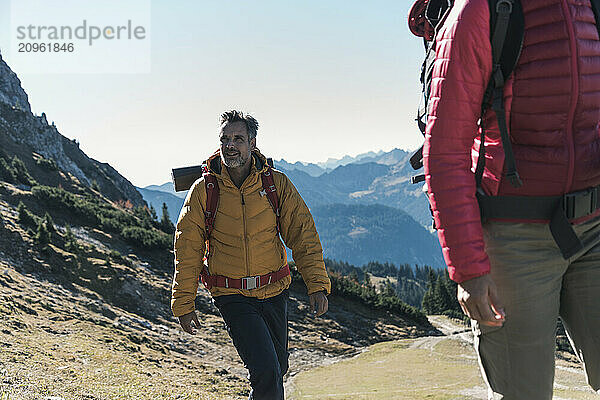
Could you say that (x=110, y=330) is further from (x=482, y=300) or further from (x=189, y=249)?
(x=482, y=300)

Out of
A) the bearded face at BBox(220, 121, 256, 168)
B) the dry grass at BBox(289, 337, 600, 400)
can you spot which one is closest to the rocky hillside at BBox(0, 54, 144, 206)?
the dry grass at BBox(289, 337, 600, 400)

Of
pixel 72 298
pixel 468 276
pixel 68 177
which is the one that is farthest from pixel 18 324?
pixel 68 177

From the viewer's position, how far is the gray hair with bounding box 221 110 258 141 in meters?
5.25

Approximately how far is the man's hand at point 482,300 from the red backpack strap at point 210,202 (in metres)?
3.03

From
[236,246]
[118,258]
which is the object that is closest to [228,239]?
[236,246]

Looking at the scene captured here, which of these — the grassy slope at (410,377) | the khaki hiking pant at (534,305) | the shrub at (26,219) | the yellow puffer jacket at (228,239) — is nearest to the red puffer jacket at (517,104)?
the khaki hiking pant at (534,305)

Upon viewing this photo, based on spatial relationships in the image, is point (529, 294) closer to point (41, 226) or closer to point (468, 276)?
point (468, 276)

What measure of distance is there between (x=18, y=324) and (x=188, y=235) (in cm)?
984

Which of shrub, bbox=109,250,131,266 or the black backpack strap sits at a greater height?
the black backpack strap

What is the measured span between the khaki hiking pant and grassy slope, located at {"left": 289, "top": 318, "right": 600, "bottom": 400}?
7.61 metres

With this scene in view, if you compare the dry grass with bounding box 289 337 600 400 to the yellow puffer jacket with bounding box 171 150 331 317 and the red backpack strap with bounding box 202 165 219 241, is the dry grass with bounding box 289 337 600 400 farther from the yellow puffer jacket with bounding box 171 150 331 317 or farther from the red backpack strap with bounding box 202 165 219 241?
the red backpack strap with bounding box 202 165 219 241

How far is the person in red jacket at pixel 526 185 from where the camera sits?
235cm

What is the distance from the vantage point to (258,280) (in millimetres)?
5000

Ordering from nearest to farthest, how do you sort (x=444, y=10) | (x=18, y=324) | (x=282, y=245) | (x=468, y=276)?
(x=468, y=276) < (x=444, y=10) < (x=282, y=245) < (x=18, y=324)
